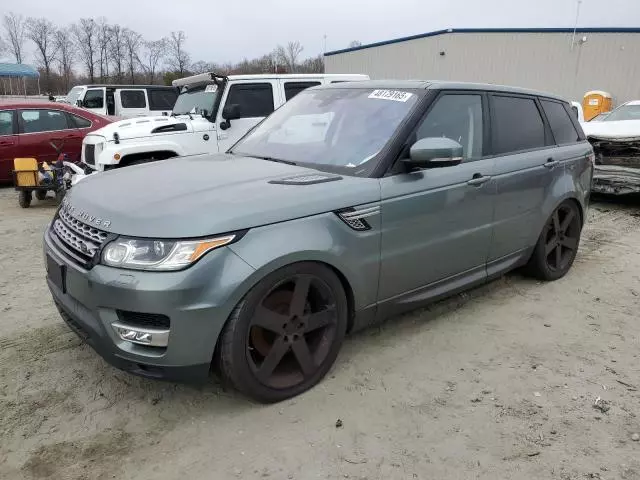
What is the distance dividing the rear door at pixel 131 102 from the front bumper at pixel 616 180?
12.9 m

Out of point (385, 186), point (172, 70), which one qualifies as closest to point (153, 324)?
point (385, 186)

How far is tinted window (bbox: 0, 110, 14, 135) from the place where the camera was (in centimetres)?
957

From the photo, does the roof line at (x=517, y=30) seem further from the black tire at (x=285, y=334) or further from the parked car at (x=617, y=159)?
the black tire at (x=285, y=334)

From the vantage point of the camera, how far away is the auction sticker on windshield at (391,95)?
138 inches

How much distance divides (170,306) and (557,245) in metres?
3.75

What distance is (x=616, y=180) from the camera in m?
8.12

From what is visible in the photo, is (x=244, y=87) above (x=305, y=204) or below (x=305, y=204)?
above

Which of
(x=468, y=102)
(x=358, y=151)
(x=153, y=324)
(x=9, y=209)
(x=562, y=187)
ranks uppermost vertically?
(x=468, y=102)

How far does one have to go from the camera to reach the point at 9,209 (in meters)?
8.25

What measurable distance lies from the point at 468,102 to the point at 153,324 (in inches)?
107

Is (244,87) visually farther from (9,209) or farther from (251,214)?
(251,214)

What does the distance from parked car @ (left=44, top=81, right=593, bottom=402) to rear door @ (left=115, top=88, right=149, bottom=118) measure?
1349cm

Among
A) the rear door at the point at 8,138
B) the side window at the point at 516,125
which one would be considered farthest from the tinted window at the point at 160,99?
the side window at the point at 516,125

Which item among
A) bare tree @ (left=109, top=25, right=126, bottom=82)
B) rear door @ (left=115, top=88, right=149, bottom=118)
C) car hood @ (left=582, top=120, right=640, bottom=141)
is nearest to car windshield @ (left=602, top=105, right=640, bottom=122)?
car hood @ (left=582, top=120, right=640, bottom=141)
